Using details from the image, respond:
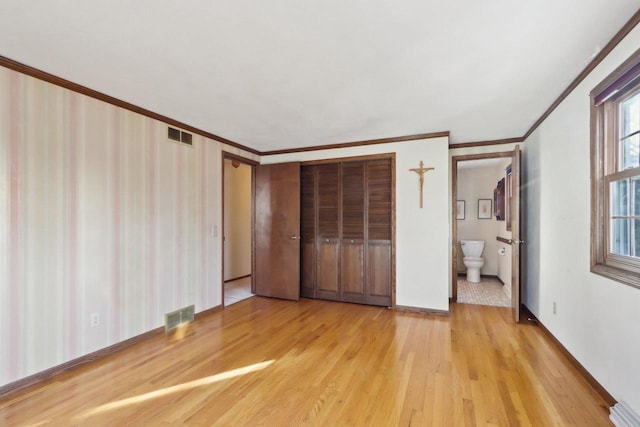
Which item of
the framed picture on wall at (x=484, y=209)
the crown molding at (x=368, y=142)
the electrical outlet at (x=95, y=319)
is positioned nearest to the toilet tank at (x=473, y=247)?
the framed picture on wall at (x=484, y=209)

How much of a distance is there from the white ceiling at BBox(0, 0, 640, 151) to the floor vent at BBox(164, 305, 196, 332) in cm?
218

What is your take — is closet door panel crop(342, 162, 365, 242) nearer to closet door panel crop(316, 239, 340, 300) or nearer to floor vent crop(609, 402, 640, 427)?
closet door panel crop(316, 239, 340, 300)

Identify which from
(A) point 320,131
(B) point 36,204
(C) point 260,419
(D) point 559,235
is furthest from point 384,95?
(B) point 36,204

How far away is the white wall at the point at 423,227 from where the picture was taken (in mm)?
3762

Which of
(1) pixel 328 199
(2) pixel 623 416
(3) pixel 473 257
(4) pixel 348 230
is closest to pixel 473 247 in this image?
(3) pixel 473 257

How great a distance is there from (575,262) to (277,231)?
3.53m

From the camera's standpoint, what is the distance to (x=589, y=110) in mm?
2227

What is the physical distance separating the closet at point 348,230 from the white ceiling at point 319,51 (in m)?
1.26

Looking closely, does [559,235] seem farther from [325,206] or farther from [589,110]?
[325,206]

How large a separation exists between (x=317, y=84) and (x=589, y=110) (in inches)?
81.5

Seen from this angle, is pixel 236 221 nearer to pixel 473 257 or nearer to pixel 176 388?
pixel 176 388

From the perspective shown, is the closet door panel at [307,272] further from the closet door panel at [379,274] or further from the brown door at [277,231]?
the closet door panel at [379,274]

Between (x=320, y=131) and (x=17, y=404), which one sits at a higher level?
(x=320, y=131)

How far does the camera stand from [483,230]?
20.2 feet
